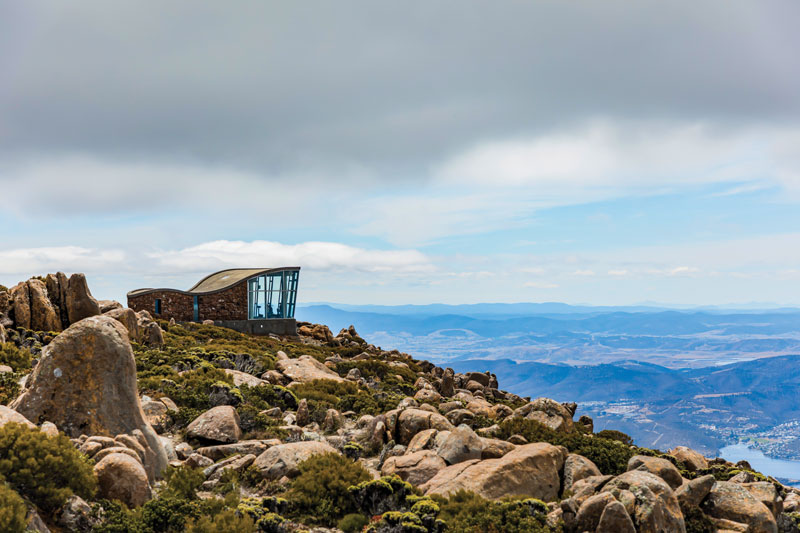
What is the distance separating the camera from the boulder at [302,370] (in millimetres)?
29906

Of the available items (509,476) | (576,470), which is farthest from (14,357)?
(576,470)

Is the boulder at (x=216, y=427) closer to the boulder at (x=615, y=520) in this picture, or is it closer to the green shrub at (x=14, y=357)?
the green shrub at (x=14, y=357)

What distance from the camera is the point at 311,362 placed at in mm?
34688

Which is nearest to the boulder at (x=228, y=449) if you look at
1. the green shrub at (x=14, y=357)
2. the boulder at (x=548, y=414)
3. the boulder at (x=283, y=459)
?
the boulder at (x=283, y=459)

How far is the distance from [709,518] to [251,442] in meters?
12.0

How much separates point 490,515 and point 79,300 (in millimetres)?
29713

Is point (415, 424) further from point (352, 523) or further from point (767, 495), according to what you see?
point (767, 495)

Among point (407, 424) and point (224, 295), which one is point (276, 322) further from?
point (407, 424)

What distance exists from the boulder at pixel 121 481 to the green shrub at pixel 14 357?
39.3 feet

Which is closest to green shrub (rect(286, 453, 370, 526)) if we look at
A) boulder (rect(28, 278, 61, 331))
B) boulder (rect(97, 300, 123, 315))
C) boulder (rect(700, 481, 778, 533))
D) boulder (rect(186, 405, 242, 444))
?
boulder (rect(186, 405, 242, 444))

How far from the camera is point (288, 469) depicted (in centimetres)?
1443

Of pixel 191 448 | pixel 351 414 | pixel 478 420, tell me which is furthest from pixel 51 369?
pixel 478 420

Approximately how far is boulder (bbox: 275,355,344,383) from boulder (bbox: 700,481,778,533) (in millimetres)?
19697

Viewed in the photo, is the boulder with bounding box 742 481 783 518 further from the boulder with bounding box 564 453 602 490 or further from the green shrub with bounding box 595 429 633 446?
the green shrub with bounding box 595 429 633 446
